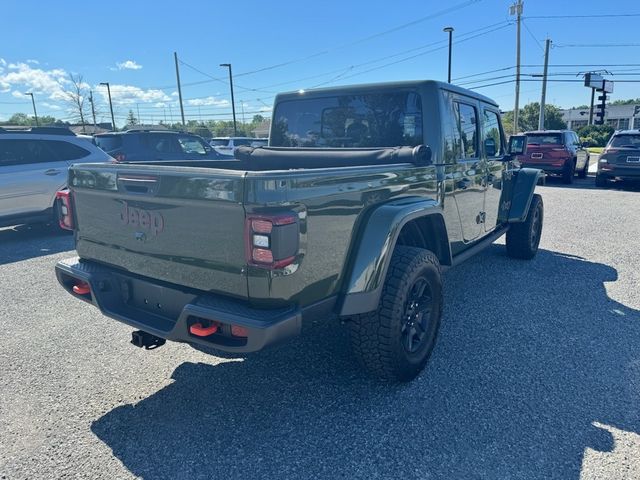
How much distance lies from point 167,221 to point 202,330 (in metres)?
0.63

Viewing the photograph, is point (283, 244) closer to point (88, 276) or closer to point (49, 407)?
point (88, 276)

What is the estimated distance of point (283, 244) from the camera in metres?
2.14

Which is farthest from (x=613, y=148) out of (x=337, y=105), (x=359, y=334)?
(x=359, y=334)

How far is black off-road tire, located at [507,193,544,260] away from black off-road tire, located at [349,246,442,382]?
312cm

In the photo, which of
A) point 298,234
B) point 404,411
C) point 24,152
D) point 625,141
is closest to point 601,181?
point 625,141

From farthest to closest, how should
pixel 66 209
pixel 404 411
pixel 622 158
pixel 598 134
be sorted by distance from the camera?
pixel 598 134
pixel 622 158
pixel 66 209
pixel 404 411

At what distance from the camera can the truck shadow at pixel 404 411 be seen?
7.77 feet

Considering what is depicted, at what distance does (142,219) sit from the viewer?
8.63ft

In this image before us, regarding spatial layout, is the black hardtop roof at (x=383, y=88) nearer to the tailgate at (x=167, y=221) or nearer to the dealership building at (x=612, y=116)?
the tailgate at (x=167, y=221)

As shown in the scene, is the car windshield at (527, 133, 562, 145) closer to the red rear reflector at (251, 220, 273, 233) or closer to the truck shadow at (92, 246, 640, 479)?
the truck shadow at (92, 246, 640, 479)

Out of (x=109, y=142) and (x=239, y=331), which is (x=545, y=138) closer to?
(x=109, y=142)

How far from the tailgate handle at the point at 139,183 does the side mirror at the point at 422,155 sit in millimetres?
1791

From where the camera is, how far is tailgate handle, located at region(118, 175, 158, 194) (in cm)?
249

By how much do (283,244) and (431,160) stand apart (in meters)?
1.86
